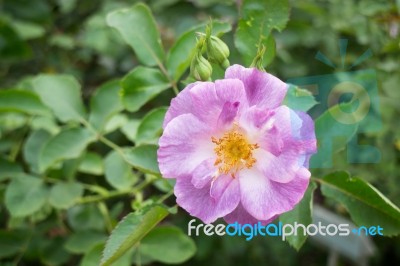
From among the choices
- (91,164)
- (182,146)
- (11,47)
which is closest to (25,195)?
(91,164)

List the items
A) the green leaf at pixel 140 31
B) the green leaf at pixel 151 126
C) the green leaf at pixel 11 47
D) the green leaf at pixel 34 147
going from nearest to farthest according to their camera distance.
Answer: the green leaf at pixel 151 126 → the green leaf at pixel 140 31 → the green leaf at pixel 34 147 → the green leaf at pixel 11 47

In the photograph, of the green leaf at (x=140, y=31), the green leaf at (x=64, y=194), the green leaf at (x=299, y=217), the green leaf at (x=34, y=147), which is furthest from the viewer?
the green leaf at (x=34, y=147)

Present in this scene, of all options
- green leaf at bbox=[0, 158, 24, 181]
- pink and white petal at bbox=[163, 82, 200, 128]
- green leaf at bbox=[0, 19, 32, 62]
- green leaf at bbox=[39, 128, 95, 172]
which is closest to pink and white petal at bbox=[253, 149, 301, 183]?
pink and white petal at bbox=[163, 82, 200, 128]

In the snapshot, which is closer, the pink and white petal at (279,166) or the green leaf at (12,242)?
the pink and white petal at (279,166)

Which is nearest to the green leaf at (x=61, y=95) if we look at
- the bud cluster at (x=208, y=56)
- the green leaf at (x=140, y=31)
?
the green leaf at (x=140, y=31)

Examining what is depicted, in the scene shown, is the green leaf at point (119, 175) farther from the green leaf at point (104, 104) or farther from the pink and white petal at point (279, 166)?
the pink and white petal at point (279, 166)

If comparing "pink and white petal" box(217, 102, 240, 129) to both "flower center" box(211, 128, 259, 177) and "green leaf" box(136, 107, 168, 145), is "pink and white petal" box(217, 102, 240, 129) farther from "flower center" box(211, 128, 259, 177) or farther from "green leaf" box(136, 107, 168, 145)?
"green leaf" box(136, 107, 168, 145)

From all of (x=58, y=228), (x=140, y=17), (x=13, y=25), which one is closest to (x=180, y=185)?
(x=140, y=17)

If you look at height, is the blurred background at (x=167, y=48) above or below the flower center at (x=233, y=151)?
below
